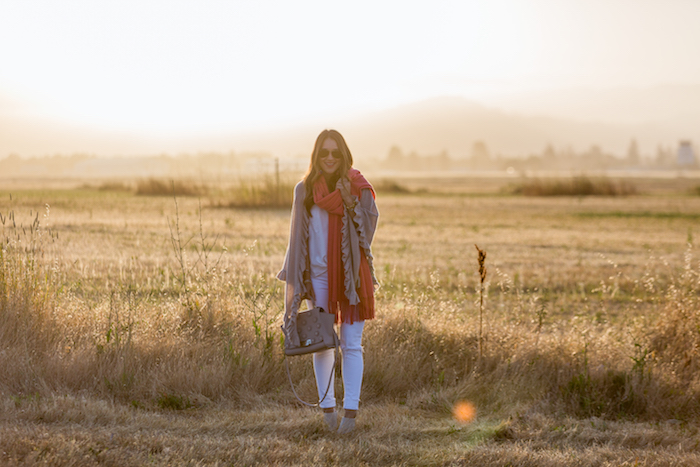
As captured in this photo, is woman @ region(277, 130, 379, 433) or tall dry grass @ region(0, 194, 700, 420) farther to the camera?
tall dry grass @ region(0, 194, 700, 420)

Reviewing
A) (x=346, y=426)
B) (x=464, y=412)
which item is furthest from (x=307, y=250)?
(x=464, y=412)

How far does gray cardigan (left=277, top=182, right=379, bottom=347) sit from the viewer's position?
456cm

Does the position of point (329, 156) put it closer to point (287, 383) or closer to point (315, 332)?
point (315, 332)

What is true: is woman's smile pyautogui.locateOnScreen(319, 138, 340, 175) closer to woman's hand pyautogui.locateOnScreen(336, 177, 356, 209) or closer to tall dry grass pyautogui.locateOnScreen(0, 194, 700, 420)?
woman's hand pyautogui.locateOnScreen(336, 177, 356, 209)

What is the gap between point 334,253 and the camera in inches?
182

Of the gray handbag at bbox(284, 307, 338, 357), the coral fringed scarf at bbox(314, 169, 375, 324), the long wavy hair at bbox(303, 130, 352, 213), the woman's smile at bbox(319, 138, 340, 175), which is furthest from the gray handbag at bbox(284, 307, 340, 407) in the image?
the woman's smile at bbox(319, 138, 340, 175)

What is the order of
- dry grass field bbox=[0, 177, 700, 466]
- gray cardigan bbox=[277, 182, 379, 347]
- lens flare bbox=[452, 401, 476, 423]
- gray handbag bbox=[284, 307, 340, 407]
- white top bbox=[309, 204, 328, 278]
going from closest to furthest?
dry grass field bbox=[0, 177, 700, 466], gray handbag bbox=[284, 307, 340, 407], gray cardigan bbox=[277, 182, 379, 347], white top bbox=[309, 204, 328, 278], lens flare bbox=[452, 401, 476, 423]

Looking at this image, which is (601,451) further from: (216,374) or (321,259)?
(216,374)

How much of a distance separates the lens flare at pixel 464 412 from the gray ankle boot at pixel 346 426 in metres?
1.03

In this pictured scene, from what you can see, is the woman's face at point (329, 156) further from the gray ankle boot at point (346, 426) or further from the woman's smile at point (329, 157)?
the gray ankle boot at point (346, 426)

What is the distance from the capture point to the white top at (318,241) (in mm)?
4664

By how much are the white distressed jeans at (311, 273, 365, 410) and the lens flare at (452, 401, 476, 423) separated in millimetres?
1073

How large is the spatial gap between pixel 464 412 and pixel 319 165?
2.43 m

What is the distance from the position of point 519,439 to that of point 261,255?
8.38 meters
